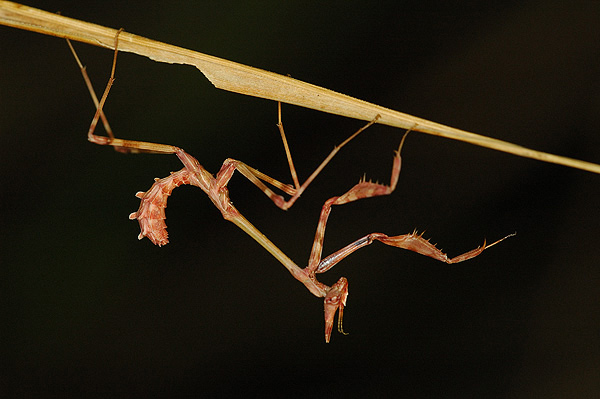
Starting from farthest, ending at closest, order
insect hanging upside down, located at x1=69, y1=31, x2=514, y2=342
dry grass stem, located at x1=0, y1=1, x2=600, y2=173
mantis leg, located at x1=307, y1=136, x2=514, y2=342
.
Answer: insect hanging upside down, located at x1=69, y1=31, x2=514, y2=342 → mantis leg, located at x1=307, y1=136, x2=514, y2=342 → dry grass stem, located at x1=0, y1=1, x2=600, y2=173

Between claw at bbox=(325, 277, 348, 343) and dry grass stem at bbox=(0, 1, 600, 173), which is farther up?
dry grass stem at bbox=(0, 1, 600, 173)

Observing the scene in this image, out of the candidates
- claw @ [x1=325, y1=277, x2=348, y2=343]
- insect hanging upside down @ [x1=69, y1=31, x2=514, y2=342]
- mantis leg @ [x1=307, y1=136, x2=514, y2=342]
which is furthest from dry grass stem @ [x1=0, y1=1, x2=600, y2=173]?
claw @ [x1=325, y1=277, x2=348, y2=343]

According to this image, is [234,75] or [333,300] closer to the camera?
[234,75]

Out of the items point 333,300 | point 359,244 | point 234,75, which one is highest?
point 234,75

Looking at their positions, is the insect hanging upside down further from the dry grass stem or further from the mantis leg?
the dry grass stem

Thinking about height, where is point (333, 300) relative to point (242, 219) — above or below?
below

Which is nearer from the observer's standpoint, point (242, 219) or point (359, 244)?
point (359, 244)

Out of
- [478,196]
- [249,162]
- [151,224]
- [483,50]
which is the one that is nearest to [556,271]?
[478,196]

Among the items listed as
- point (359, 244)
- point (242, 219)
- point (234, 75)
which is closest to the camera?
point (234, 75)

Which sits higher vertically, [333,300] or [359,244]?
→ [359,244]

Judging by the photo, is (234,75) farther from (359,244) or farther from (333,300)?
(333,300)

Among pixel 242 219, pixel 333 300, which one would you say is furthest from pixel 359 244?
pixel 242 219

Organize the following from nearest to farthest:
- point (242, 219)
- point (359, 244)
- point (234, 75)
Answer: point (234, 75) → point (359, 244) → point (242, 219)

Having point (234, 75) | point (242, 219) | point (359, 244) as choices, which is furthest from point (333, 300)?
point (234, 75)
